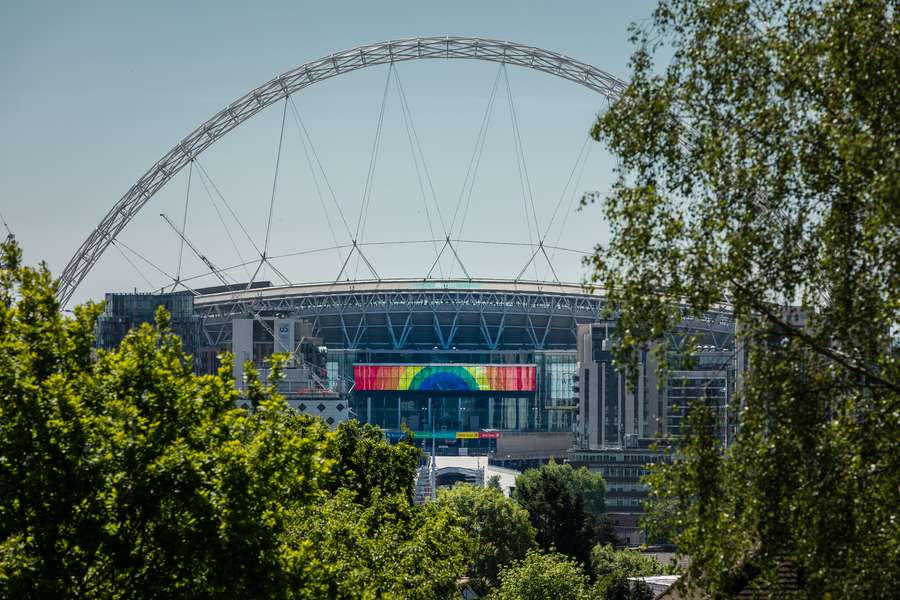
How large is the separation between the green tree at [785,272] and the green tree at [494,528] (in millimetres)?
75190

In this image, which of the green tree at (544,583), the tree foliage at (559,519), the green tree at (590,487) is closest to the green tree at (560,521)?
the tree foliage at (559,519)

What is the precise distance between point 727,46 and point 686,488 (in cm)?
708

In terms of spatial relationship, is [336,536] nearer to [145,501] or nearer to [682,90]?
[145,501]

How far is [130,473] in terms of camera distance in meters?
25.0

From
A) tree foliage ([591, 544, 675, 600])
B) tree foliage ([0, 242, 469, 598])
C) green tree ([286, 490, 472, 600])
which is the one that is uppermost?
tree foliage ([0, 242, 469, 598])

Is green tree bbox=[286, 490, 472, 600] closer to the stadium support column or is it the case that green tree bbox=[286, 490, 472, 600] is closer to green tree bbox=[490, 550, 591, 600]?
green tree bbox=[490, 550, 591, 600]

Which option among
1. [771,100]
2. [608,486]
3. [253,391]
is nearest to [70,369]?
[253,391]

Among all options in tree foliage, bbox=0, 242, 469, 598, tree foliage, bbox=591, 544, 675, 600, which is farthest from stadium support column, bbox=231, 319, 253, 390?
tree foliage, bbox=0, 242, 469, 598

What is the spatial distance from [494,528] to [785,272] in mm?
84112

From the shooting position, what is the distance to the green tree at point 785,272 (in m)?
20.8

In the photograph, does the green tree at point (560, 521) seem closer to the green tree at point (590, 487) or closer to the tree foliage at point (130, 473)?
the green tree at point (590, 487)

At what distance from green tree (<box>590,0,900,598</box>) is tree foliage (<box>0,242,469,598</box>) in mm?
7369

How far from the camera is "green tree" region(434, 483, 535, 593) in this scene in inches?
3898

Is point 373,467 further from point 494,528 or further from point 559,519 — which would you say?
point 559,519
